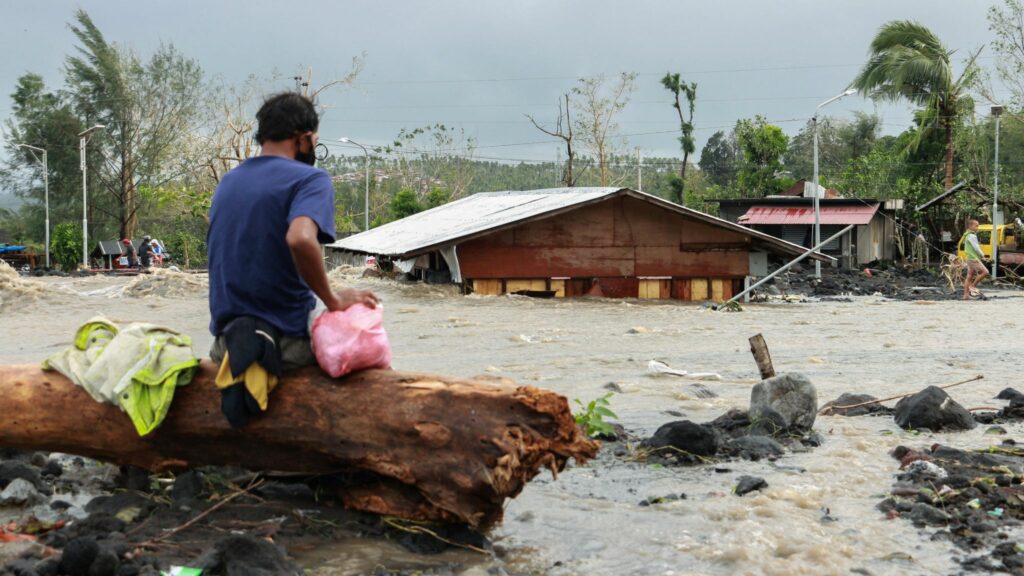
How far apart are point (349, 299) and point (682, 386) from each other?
6.41 m

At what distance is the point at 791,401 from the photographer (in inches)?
326

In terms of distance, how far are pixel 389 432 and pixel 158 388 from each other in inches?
46.5

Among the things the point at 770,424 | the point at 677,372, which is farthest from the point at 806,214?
the point at 770,424

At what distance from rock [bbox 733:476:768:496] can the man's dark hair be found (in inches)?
131

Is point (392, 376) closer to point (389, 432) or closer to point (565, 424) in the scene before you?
point (389, 432)

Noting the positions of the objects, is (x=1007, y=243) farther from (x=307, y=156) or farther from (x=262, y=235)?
(x=262, y=235)

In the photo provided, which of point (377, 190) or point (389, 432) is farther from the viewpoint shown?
point (377, 190)

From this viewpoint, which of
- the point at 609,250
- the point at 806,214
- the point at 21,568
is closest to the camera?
the point at 21,568

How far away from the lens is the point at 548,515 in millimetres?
6199

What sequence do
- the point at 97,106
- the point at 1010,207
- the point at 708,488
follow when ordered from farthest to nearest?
the point at 97,106
the point at 1010,207
the point at 708,488

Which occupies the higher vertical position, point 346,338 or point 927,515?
point 346,338

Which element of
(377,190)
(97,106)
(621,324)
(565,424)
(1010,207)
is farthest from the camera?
(377,190)

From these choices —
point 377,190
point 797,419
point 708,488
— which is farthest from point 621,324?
point 377,190

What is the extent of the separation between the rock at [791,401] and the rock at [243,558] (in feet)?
14.6
